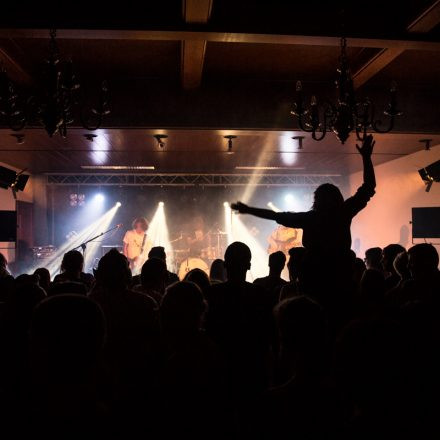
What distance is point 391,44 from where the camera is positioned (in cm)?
466

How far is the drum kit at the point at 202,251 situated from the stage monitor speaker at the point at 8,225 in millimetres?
4613

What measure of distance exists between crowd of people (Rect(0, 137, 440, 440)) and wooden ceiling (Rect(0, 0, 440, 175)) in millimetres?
2412

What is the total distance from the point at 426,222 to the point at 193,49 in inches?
225

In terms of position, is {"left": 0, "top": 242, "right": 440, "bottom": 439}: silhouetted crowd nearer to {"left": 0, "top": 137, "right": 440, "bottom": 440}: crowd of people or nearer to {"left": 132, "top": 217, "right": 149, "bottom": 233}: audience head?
{"left": 0, "top": 137, "right": 440, "bottom": 440}: crowd of people

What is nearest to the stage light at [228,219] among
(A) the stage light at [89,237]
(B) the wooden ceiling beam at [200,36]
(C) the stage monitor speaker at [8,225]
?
(A) the stage light at [89,237]

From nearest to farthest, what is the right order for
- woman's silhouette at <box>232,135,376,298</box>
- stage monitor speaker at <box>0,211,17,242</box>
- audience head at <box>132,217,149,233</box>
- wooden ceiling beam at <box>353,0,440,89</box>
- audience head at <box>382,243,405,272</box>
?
woman's silhouette at <box>232,135,376,298</box> → wooden ceiling beam at <box>353,0,440,89</box> → audience head at <box>382,243,405,272</box> → stage monitor speaker at <box>0,211,17,242</box> → audience head at <box>132,217,149,233</box>

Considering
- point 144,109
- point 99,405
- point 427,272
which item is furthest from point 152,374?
point 144,109

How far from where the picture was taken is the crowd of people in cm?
127

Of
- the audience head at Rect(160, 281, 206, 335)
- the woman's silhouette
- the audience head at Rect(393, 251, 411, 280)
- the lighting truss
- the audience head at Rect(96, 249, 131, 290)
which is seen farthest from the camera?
the lighting truss

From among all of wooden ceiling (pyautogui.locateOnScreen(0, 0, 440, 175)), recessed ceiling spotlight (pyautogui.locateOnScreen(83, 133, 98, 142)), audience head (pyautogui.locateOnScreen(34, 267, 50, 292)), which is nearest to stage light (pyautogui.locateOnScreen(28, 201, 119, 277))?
wooden ceiling (pyautogui.locateOnScreen(0, 0, 440, 175))

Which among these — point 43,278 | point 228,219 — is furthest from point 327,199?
point 228,219

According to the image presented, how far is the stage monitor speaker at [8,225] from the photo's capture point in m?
10.2

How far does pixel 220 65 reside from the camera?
6105 mm

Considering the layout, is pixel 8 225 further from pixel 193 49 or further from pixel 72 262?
pixel 193 49
